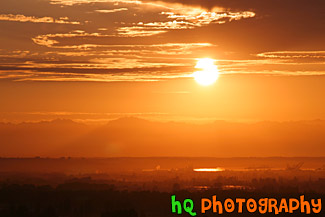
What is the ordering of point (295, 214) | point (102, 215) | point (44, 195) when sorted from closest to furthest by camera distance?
point (102, 215)
point (295, 214)
point (44, 195)

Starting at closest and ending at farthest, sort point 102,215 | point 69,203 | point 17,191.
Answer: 1. point 102,215
2. point 69,203
3. point 17,191

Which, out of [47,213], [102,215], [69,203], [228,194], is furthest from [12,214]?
[228,194]

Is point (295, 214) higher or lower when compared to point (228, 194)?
lower

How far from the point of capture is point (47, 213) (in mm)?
124938

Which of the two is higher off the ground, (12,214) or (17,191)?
(17,191)

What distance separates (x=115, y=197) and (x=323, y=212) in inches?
1962

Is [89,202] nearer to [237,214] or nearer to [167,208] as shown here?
[167,208]

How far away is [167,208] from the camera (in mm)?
155125

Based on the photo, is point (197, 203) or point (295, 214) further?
point (197, 203)

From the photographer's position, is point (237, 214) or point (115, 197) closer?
point (237, 214)

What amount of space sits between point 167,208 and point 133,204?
8.83m

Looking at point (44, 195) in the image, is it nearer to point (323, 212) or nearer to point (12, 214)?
point (12, 214)

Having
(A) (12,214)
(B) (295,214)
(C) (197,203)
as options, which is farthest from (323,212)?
A: (A) (12,214)

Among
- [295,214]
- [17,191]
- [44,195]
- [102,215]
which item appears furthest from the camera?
[17,191]
